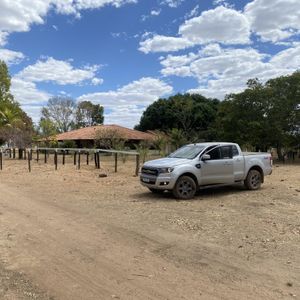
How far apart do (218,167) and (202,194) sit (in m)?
1.04

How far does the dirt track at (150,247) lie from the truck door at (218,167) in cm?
66

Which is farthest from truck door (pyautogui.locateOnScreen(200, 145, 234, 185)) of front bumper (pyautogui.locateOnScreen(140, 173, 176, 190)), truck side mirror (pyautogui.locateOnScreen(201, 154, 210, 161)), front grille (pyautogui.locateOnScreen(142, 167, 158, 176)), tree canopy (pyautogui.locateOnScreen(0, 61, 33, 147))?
tree canopy (pyautogui.locateOnScreen(0, 61, 33, 147))

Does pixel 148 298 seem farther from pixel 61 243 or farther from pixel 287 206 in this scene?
pixel 287 206

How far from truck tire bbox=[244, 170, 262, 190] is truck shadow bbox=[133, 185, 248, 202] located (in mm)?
229

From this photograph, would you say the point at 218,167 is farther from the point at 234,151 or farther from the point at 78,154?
the point at 78,154

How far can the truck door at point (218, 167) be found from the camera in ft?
44.2

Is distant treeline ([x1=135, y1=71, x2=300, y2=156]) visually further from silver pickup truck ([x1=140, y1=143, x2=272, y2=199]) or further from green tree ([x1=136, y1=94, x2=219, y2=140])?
green tree ([x1=136, y1=94, x2=219, y2=140])

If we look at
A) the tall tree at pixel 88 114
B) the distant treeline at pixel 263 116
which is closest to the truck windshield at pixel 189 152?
the distant treeline at pixel 263 116

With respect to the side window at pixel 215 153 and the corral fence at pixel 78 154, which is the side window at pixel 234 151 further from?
the corral fence at pixel 78 154

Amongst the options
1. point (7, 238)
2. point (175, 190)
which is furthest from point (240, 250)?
point (175, 190)

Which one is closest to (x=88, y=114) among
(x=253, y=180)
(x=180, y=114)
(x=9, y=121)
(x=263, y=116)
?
(x=180, y=114)

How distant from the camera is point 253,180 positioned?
1467 cm

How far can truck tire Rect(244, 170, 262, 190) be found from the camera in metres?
14.6

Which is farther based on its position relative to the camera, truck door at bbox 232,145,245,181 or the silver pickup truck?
truck door at bbox 232,145,245,181
